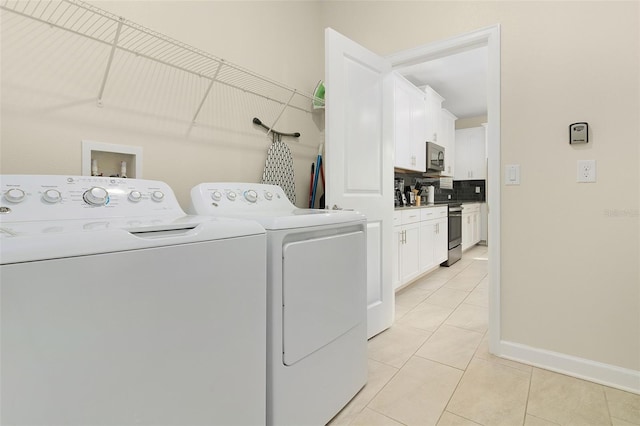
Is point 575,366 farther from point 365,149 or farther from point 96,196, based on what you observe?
point 96,196

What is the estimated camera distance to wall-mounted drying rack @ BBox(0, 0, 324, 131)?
1.26m

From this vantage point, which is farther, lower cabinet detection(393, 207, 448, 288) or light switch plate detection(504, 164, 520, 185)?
lower cabinet detection(393, 207, 448, 288)

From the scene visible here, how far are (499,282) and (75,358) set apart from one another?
2.08 metres

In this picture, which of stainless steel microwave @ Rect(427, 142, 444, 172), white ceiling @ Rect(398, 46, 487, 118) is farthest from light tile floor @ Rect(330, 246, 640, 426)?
stainless steel microwave @ Rect(427, 142, 444, 172)

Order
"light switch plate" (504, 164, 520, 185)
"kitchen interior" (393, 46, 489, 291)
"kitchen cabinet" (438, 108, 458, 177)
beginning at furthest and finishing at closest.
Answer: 1. "kitchen cabinet" (438, 108, 458, 177)
2. "kitchen interior" (393, 46, 489, 291)
3. "light switch plate" (504, 164, 520, 185)

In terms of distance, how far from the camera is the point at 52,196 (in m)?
1.09

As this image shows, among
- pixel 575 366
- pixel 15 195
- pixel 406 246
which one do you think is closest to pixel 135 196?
pixel 15 195

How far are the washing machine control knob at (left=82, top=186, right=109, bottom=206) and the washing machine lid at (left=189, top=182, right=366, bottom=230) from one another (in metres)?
0.39

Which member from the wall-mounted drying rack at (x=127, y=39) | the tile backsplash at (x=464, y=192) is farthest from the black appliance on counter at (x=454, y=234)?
the wall-mounted drying rack at (x=127, y=39)

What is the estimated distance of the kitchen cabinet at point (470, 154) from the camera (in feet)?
19.3

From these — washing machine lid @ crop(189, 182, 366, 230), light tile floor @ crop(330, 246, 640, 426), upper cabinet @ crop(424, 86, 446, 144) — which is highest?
upper cabinet @ crop(424, 86, 446, 144)

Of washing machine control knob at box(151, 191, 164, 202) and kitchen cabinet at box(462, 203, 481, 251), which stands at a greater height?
washing machine control knob at box(151, 191, 164, 202)

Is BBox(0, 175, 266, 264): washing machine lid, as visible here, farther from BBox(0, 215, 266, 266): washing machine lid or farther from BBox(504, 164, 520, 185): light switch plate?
BBox(504, 164, 520, 185): light switch plate

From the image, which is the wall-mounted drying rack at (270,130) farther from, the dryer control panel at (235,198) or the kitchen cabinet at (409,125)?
the kitchen cabinet at (409,125)
